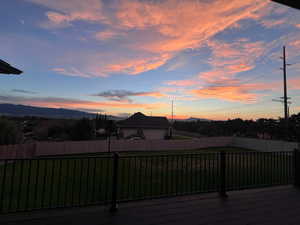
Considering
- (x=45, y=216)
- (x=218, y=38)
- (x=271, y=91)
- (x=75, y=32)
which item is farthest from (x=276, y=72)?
(x=45, y=216)

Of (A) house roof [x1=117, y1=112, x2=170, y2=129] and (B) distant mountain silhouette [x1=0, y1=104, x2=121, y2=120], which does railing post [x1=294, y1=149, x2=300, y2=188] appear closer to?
(A) house roof [x1=117, y1=112, x2=170, y2=129]

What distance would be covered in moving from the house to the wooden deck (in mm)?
22919

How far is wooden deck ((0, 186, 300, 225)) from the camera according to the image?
2.22m

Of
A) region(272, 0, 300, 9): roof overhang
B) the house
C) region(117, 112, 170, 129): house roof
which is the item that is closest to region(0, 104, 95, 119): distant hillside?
region(117, 112, 170, 129): house roof

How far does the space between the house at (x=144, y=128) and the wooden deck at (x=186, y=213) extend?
2292cm

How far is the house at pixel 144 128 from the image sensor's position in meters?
26.4

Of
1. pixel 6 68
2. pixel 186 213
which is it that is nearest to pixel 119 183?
pixel 186 213

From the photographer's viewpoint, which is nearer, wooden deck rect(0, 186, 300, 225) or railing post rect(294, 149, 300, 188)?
wooden deck rect(0, 186, 300, 225)

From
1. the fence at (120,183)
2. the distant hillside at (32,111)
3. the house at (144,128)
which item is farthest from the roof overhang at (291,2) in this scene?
the distant hillside at (32,111)

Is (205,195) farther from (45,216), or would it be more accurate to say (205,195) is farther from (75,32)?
(75,32)

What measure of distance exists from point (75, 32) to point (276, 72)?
1724 cm

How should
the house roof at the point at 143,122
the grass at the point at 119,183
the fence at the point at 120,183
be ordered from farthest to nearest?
the house roof at the point at 143,122, the grass at the point at 119,183, the fence at the point at 120,183

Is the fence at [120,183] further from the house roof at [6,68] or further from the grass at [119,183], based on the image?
the house roof at [6,68]

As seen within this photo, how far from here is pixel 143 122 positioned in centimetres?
2731
